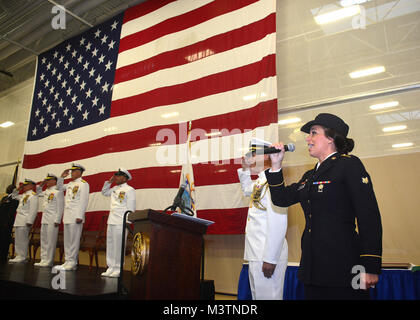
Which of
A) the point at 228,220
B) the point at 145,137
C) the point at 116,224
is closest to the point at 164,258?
the point at 228,220

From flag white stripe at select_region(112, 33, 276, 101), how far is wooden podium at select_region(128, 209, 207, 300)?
265 cm

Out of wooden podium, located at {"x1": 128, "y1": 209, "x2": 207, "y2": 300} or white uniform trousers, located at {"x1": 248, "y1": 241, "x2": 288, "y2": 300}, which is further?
white uniform trousers, located at {"x1": 248, "y1": 241, "x2": 288, "y2": 300}

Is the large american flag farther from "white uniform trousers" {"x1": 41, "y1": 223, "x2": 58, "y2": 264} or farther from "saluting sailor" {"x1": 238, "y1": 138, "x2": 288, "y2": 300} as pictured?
"saluting sailor" {"x1": 238, "y1": 138, "x2": 288, "y2": 300}

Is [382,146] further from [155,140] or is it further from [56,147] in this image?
[56,147]

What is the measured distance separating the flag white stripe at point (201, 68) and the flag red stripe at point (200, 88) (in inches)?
2.4

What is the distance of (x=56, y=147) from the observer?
5.98m

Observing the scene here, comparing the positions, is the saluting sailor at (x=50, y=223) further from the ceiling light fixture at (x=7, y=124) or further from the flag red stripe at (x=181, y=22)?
the ceiling light fixture at (x=7, y=124)

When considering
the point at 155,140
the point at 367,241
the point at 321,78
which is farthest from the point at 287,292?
the point at 155,140

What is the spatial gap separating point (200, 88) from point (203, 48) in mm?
598

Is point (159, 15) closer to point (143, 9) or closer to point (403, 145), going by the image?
point (143, 9)

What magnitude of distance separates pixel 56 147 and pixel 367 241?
5.84 meters

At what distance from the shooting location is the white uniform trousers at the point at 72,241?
4.52 meters

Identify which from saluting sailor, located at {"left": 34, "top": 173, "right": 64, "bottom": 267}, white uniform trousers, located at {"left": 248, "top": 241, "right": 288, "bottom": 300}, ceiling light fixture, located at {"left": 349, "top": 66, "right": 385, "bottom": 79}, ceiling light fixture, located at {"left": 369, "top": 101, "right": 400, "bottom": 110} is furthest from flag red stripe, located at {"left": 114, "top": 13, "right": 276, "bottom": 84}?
white uniform trousers, located at {"left": 248, "top": 241, "right": 288, "bottom": 300}

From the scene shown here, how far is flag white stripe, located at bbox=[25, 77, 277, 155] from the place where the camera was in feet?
12.5
